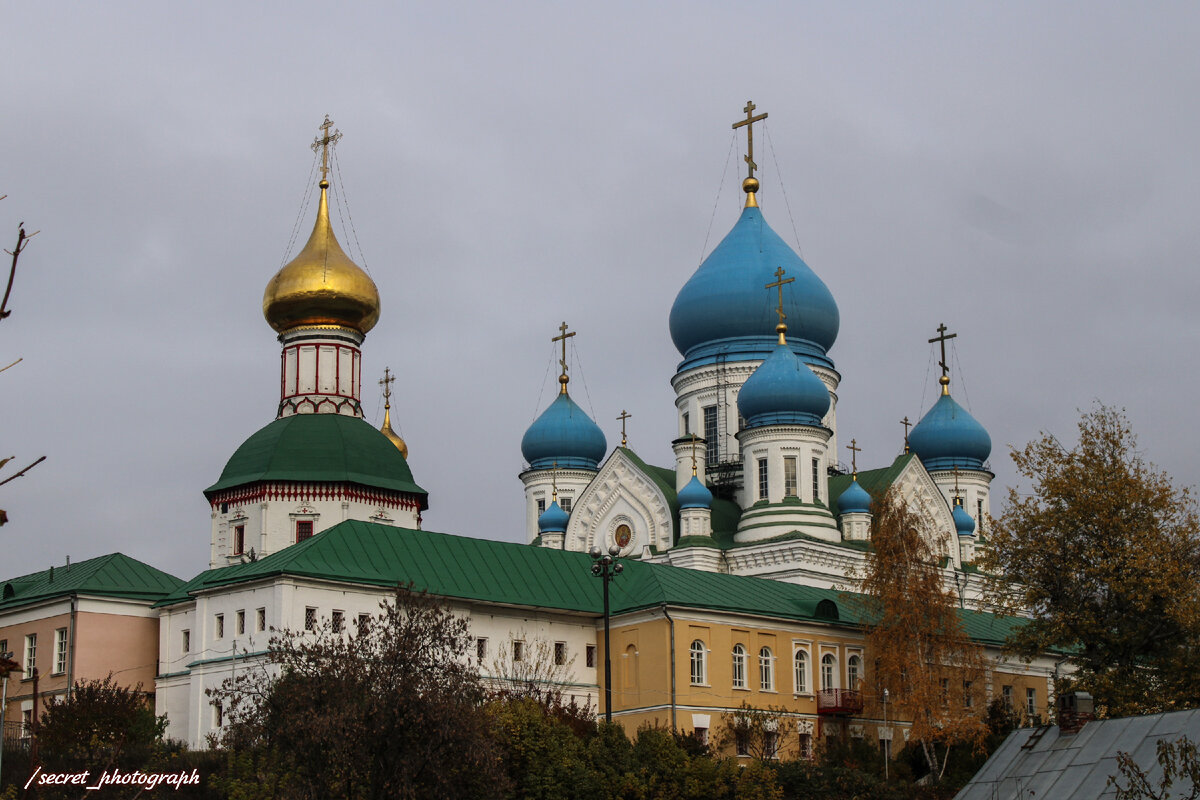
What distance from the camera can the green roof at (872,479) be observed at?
4694 centimetres

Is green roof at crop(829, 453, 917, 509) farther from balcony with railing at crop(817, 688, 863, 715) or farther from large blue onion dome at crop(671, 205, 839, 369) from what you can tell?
→ balcony with railing at crop(817, 688, 863, 715)

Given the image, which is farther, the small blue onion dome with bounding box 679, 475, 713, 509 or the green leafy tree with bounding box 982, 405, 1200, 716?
the small blue onion dome with bounding box 679, 475, 713, 509

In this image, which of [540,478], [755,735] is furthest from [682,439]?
[755,735]

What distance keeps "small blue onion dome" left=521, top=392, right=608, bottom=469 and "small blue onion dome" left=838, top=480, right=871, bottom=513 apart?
33.8 feet

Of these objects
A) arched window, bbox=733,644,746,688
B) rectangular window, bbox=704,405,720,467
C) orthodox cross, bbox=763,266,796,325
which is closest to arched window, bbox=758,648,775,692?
arched window, bbox=733,644,746,688

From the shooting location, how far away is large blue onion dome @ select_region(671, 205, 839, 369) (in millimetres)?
49062

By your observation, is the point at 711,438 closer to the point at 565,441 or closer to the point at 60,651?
the point at 565,441

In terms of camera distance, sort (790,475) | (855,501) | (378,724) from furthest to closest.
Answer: (855,501) < (790,475) < (378,724)

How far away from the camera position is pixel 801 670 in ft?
118

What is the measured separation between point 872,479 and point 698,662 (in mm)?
16128

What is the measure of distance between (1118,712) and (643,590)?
1054cm

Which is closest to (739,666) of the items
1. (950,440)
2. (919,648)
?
(919,648)

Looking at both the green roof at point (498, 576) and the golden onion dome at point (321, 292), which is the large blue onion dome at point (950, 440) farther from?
the golden onion dome at point (321, 292)

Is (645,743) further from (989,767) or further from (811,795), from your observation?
(989,767)
